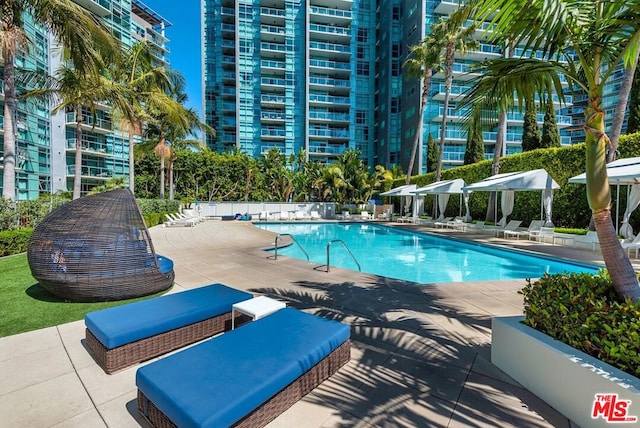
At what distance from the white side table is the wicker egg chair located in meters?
2.17

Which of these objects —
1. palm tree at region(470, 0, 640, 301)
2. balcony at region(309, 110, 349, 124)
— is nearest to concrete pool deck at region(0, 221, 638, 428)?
palm tree at region(470, 0, 640, 301)

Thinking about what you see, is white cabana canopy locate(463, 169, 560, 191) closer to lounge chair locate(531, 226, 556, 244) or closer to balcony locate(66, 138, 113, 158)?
lounge chair locate(531, 226, 556, 244)

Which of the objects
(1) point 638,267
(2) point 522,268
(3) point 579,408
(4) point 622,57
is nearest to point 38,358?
(3) point 579,408

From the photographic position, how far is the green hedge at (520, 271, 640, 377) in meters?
2.05

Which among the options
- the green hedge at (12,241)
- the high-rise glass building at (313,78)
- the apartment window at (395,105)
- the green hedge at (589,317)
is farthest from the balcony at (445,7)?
the green hedge at (12,241)

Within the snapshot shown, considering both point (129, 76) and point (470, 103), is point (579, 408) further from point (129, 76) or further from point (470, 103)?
point (129, 76)

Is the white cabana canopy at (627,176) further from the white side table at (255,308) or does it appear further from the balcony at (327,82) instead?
the balcony at (327,82)

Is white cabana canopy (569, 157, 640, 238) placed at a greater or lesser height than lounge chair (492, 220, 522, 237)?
greater

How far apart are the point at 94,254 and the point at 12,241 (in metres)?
5.91

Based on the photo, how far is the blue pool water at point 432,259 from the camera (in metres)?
8.49

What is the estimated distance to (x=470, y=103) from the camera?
3814 millimetres

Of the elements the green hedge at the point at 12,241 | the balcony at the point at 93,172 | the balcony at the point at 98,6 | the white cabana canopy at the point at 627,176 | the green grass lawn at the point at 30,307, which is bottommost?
the green grass lawn at the point at 30,307

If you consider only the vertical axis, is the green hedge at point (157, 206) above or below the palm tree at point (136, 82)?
below

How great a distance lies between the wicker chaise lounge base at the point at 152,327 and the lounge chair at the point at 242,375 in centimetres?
84
